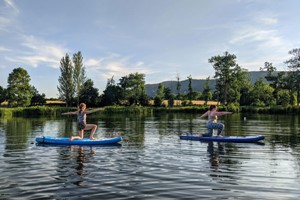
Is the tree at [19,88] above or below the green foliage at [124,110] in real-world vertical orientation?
above

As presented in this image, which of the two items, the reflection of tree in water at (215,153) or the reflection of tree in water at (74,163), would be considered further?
the reflection of tree in water at (215,153)

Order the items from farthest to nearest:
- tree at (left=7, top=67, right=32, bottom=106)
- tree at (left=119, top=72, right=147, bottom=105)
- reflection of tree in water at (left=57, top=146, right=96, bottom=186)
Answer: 1. tree at (left=119, top=72, right=147, bottom=105)
2. tree at (left=7, top=67, right=32, bottom=106)
3. reflection of tree in water at (left=57, top=146, right=96, bottom=186)

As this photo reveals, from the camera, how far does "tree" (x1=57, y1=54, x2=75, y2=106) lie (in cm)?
8088

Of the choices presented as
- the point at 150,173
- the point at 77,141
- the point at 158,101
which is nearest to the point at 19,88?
the point at 158,101

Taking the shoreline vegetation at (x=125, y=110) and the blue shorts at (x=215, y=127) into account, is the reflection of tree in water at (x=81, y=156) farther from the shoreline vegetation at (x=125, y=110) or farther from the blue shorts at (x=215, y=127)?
→ the shoreline vegetation at (x=125, y=110)

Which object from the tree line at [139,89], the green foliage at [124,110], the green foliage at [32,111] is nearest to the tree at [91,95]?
the tree line at [139,89]

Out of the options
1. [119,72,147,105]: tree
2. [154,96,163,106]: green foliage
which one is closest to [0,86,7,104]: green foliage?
[119,72,147,105]: tree

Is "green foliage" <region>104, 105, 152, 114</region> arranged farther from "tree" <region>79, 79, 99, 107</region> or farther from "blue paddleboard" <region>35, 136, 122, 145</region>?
"blue paddleboard" <region>35, 136, 122, 145</region>

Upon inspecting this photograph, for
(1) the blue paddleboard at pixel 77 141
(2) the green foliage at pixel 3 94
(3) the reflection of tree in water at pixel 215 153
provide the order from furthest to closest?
(2) the green foliage at pixel 3 94 < (1) the blue paddleboard at pixel 77 141 < (3) the reflection of tree in water at pixel 215 153

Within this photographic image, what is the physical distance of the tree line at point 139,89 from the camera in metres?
71.5

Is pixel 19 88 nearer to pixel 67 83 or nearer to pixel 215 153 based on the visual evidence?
pixel 67 83

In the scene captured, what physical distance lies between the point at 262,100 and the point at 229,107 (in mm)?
20612

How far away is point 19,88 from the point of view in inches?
2783

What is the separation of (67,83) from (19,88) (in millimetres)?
13100
